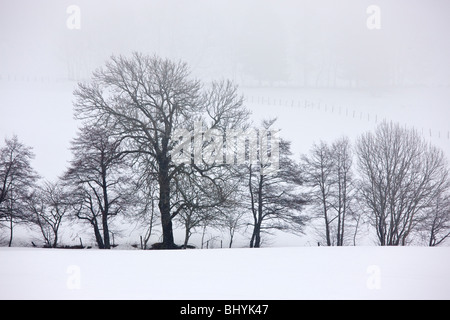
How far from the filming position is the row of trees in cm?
2345

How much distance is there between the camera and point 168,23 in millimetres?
82312

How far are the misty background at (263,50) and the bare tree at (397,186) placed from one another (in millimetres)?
25536

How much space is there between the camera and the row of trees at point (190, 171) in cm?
2345

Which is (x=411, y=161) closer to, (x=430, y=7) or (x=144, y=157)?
(x=144, y=157)

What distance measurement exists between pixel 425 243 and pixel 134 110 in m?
24.0

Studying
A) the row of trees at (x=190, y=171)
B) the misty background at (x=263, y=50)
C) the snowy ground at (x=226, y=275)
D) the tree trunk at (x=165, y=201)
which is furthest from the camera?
the misty background at (x=263, y=50)

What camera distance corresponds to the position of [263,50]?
255ft

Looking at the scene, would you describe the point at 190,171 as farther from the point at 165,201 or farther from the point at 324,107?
the point at 324,107

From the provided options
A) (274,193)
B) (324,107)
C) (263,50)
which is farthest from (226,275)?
(263,50)

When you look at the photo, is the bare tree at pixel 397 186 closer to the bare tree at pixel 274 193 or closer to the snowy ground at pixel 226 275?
the bare tree at pixel 274 193

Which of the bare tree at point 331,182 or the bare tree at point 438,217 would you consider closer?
the bare tree at point 438,217

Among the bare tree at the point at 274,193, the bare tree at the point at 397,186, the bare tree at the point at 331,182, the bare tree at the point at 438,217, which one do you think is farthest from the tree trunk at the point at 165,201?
the bare tree at the point at 438,217

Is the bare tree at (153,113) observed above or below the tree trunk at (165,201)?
above

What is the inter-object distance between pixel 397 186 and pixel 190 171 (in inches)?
570
